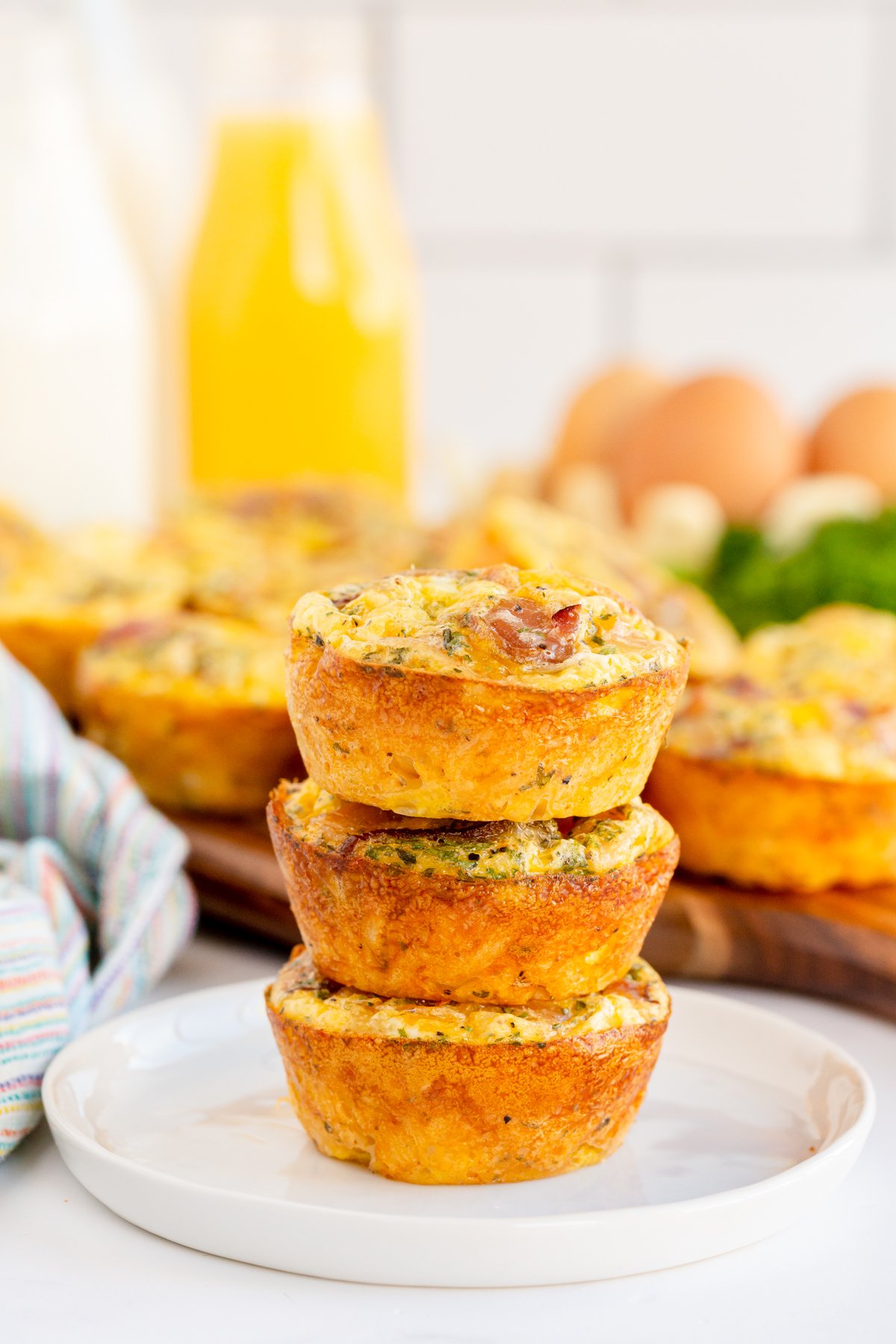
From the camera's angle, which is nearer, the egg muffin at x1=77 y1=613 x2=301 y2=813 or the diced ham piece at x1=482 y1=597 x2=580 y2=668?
the diced ham piece at x1=482 y1=597 x2=580 y2=668

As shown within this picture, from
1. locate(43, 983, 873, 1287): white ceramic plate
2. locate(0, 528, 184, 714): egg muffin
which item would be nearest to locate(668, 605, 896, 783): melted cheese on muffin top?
locate(43, 983, 873, 1287): white ceramic plate

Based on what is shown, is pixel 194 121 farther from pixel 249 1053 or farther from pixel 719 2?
pixel 719 2

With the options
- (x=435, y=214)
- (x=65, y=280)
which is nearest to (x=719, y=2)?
(x=435, y=214)

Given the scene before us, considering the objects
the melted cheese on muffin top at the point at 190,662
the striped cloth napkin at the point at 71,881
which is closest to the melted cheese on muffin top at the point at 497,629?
the striped cloth napkin at the point at 71,881

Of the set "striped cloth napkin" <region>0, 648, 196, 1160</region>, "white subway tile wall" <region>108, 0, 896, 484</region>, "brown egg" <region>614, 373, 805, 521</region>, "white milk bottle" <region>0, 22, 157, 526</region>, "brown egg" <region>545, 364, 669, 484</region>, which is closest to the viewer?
"striped cloth napkin" <region>0, 648, 196, 1160</region>

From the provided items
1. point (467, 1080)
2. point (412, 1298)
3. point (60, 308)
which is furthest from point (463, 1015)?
point (60, 308)

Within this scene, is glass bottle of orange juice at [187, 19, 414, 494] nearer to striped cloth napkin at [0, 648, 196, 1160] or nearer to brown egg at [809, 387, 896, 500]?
brown egg at [809, 387, 896, 500]
